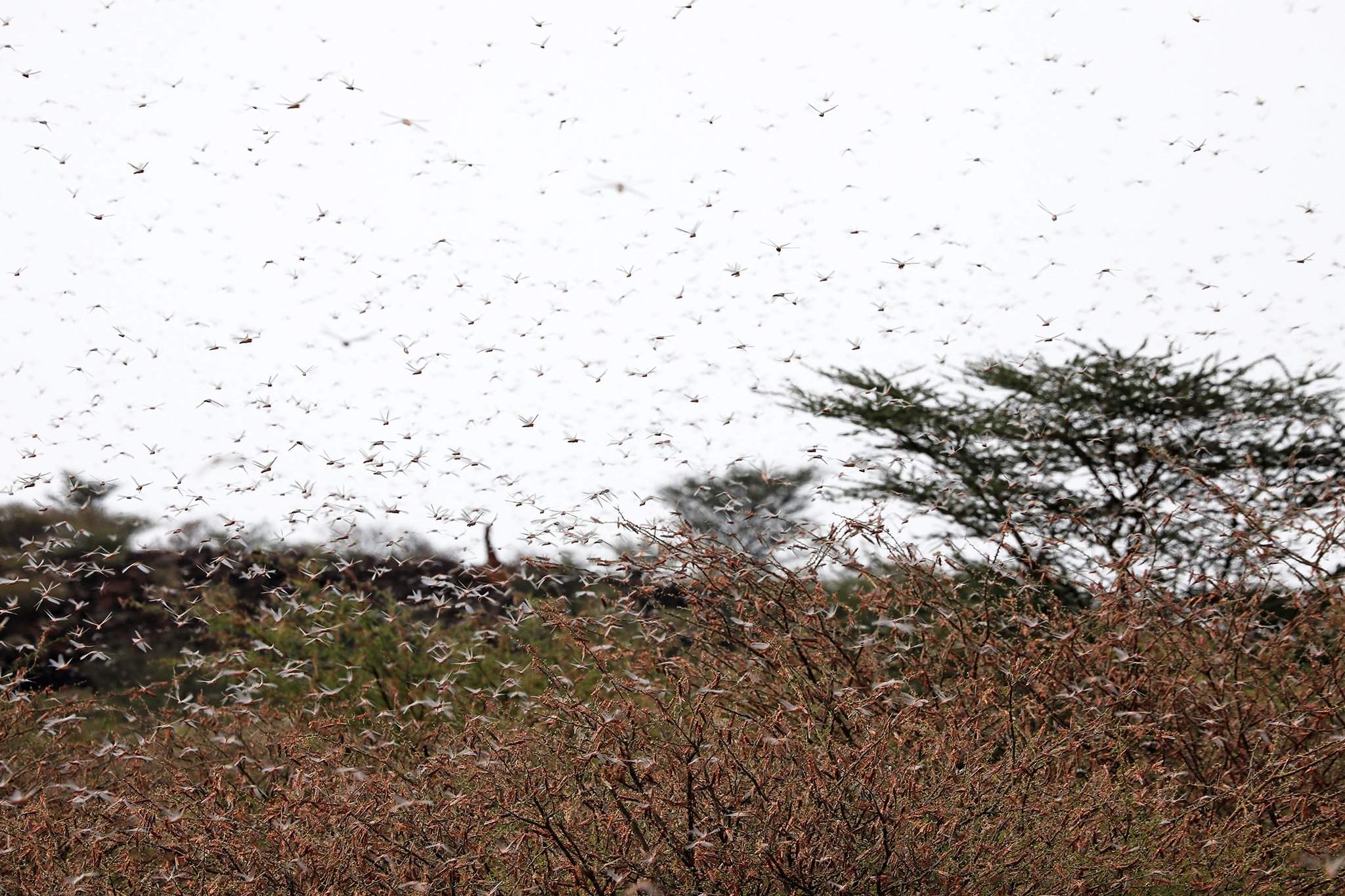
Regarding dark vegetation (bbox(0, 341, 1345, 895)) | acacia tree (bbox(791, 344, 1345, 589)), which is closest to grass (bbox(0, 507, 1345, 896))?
dark vegetation (bbox(0, 341, 1345, 895))

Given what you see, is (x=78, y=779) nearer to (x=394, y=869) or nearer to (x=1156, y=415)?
(x=394, y=869)

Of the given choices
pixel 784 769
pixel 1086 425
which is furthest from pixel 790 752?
pixel 1086 425

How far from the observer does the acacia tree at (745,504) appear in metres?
4.88

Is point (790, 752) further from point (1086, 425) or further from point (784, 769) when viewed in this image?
point (1086, 425)

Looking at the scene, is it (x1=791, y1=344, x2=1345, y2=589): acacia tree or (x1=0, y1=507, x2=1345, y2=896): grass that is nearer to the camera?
(x1=0, y1=507, x2=1345, y2=896): grass

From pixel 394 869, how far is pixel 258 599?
8.35m

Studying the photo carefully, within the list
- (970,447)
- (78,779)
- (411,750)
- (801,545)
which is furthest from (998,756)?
(970,447)

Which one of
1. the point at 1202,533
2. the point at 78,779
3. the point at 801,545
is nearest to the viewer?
the point at 801,545

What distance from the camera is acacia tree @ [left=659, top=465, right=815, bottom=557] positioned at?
4.88 meters

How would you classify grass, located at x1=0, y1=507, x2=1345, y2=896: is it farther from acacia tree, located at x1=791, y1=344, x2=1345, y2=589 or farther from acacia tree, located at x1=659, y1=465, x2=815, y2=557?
acacia tree, located at x1=791, y1=344, x2=1345, y2=589

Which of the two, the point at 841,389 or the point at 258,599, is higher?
the point at 841,389

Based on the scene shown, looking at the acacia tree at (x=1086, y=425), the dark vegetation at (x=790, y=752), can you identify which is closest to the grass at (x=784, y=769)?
the dark vegetation at (x=790, y=752)

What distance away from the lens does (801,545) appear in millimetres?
4766

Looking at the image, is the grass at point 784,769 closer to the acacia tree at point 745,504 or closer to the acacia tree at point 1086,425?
the acacia tree at point 745,504
